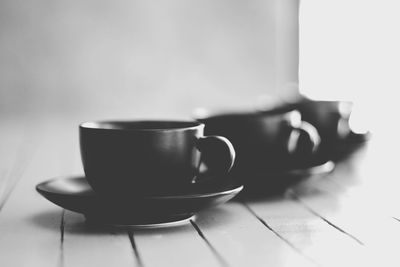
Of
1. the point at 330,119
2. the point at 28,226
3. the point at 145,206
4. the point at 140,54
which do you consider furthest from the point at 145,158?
the point at 140,54

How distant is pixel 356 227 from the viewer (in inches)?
27.3

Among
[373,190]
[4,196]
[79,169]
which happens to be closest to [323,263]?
[373,190]

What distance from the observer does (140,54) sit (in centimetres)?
225

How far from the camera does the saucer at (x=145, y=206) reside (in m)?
0.65

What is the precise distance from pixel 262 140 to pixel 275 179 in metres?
0.06

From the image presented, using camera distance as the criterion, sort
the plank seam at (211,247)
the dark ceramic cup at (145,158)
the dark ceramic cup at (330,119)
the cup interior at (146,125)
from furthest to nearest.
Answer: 1. the dark ceramic cup at (330,119)
2. the cup interior at (146,125)
3. the dark ceramic cup at (145,158)
4. the plank seam at (211,247)

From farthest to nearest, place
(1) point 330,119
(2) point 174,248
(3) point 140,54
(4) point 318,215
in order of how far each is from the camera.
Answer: (3) point 140,54, (1) point 330,119, (4) point 318,215, (2) point 174,248

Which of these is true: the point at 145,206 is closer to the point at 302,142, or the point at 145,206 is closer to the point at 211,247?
the point at 211,247

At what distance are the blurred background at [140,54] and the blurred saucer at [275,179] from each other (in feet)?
4.14

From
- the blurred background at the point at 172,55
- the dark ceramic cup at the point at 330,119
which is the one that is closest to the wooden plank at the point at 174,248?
the dark ceramic cup at the point at 330,119

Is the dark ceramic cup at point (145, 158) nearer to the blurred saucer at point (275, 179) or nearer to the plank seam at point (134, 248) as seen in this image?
the plank seam at point (134, 248)

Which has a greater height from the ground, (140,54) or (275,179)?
(140,54)

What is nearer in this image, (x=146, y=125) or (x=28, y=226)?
(x=28, y=226)

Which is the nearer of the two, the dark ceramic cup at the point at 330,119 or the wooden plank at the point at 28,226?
the wooden plank at the point at 28,226
